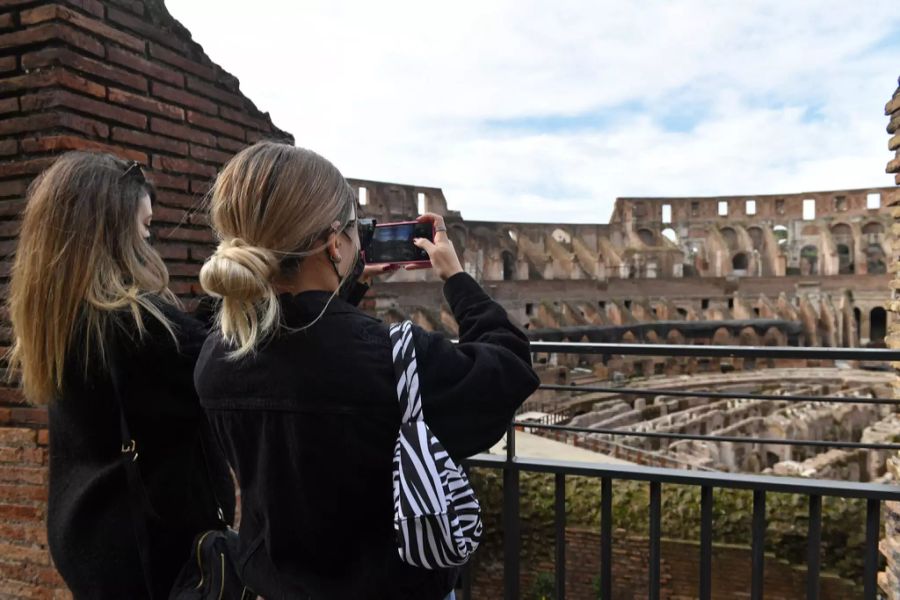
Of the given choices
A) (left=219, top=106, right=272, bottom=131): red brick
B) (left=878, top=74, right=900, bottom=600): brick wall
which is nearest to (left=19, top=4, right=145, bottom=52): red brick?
(left=219, top=106, right=272, bottom=131): red brick

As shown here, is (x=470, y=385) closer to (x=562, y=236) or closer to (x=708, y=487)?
(x=708, y=487)

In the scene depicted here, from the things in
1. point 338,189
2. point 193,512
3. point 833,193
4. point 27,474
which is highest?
point 833,193

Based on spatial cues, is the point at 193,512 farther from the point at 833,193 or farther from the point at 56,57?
the point at 833,193

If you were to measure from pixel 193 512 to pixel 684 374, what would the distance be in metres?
24.6

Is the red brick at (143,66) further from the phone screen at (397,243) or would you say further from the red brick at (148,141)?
the phone screen at (397,243)

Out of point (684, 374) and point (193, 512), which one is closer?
point (193, 512)

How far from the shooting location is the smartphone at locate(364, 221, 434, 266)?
179 cm

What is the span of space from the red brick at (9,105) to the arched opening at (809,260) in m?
43.4

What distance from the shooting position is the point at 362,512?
1.40 metres

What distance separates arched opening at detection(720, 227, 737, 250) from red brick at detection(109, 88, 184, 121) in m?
43.7

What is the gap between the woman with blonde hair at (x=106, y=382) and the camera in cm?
173

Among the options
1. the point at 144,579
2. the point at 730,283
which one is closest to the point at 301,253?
the point at 144,579

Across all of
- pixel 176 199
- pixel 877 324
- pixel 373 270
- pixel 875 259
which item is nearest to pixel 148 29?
pixel 176 199

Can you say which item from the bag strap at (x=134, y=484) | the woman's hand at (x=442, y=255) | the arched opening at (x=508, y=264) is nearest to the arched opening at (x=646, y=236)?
the arched opening at (x=508, y=264)
